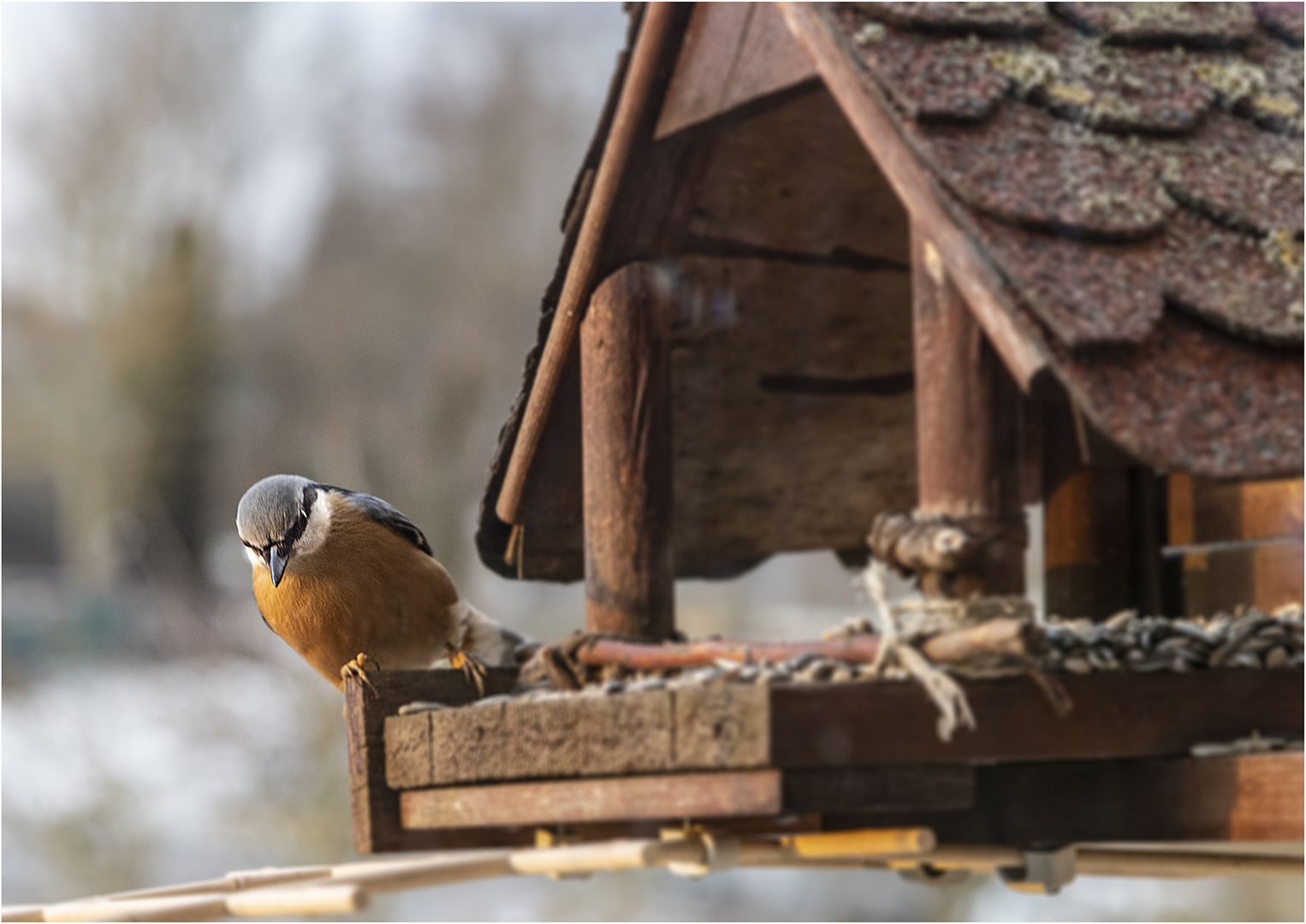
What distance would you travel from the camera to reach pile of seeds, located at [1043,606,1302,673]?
1.24 meters

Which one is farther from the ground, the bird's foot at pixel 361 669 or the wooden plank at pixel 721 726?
the bird's foot at pixel 361 669

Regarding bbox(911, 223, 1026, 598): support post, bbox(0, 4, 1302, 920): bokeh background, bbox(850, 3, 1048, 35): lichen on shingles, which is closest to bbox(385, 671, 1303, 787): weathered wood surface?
bbox(911, 223, 1026, 598): support post

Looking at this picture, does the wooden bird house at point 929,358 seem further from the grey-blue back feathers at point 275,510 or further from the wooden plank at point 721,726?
the grey-blue back feathers at point 275,510

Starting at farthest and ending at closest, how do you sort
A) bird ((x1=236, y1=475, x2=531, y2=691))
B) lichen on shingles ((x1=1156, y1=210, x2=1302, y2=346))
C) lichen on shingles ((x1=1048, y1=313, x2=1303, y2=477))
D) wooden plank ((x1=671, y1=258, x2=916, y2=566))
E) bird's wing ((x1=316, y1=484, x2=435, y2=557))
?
wooden plank ((x1=671, y1=258, x2=916, y2=566))
bird's wing ((x1=316, y1=484, x2=435, y2=557))
bird ((x1=236, y1=475, x2=531, y2=691))
lichen on shingles ((x1=1156, y1=210, x2=1302, y2=346))
lichen on shingles ((x1=1048, y1=313, x2=1303, y2=477))

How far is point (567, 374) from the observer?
181cm

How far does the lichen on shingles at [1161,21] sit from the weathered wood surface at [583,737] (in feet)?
2.38

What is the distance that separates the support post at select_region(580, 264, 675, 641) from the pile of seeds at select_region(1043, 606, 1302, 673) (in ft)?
1.67

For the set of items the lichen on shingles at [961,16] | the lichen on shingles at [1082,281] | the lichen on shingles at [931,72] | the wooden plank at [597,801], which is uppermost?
the lichen on shingles at [961,16]

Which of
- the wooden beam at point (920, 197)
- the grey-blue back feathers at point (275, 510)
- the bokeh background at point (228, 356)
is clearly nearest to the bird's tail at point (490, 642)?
the grey-blue back feathers at point (275, 510)

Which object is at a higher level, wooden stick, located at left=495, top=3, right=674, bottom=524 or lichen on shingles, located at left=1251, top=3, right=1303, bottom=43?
lichen on shingles, located at left=1251, top=3, right=1303, bottom=43

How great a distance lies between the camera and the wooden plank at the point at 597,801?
1.15m

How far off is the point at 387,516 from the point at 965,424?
0.74 metres

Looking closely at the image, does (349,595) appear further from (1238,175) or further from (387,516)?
(1238,175)

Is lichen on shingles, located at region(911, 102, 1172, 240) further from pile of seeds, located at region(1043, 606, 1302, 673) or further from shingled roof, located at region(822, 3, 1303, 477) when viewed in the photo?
pile of seeds, located at region(1043, 606, 1302, 673)
